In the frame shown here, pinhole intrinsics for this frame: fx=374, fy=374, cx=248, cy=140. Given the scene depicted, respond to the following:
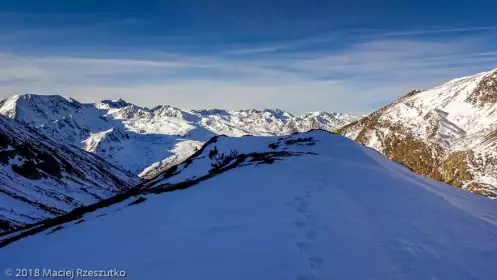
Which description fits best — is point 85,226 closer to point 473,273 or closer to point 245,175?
point 245,175

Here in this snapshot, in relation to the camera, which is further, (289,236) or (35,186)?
(35,186)

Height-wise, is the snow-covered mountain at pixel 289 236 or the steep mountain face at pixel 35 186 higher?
the snow-covered mountain at pixel 289 236

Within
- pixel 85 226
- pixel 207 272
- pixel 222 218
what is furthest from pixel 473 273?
pixel 85 226

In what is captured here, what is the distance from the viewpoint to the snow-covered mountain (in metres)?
12.3

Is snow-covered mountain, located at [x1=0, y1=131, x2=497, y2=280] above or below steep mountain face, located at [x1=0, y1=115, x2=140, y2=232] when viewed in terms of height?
above

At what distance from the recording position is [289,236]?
14703 mm

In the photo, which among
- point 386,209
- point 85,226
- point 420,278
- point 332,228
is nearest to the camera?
point 420,278

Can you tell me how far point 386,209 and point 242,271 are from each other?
9974 millimetres

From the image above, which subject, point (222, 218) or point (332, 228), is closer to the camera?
point (332, 228)

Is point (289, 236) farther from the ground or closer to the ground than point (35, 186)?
farther from the ground

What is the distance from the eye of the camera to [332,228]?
15664 mm

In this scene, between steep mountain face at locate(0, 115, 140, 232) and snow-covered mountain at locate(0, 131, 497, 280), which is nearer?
snow-covered mountain at locate(0, 131, 497, 280)

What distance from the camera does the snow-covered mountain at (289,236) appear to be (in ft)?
40.2

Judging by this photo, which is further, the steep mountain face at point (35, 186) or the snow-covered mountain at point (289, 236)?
the steep mountain face at point (35, 186)
